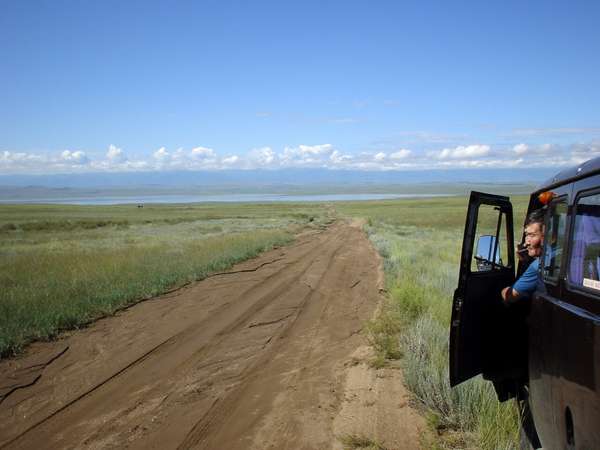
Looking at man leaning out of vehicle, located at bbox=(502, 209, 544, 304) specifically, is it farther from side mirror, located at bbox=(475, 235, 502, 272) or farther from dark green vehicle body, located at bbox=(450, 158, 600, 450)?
side mirror, located at bbox=(475, 235, 502, 272)

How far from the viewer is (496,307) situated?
3.87 meters

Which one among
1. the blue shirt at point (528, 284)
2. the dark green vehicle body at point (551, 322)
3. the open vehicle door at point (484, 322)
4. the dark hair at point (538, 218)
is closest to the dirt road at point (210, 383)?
the open vehicle door at point (484, 322)

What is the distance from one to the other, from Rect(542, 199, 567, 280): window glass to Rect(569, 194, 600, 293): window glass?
22cm

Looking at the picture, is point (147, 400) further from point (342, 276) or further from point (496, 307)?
point (342, 276)

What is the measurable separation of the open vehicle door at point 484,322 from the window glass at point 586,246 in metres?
0.81

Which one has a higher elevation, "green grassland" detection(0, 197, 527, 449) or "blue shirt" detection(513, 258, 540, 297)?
"blue shirt" detection(513, 258, 540, 297)

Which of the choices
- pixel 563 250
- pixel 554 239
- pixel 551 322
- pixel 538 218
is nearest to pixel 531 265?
pixel 554 239

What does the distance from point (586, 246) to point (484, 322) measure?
1.34 metres

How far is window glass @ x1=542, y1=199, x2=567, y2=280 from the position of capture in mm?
2971

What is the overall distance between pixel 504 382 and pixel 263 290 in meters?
7.38

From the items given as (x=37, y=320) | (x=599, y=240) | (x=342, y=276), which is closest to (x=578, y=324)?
(x=599, y=240)

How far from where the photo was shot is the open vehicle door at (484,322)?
3.51 metres

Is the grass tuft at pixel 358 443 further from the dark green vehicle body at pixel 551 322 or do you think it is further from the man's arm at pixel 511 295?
the man's arm at pixel 511 295

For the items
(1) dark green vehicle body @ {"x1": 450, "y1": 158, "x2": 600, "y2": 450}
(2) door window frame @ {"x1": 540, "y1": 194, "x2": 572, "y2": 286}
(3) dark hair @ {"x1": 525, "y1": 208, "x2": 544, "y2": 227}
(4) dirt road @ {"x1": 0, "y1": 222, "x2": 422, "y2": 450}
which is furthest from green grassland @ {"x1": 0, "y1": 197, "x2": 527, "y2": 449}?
(3) dark hair @ {"x1": 525, "y1": 208, "x2": 544, "y2": 227}
